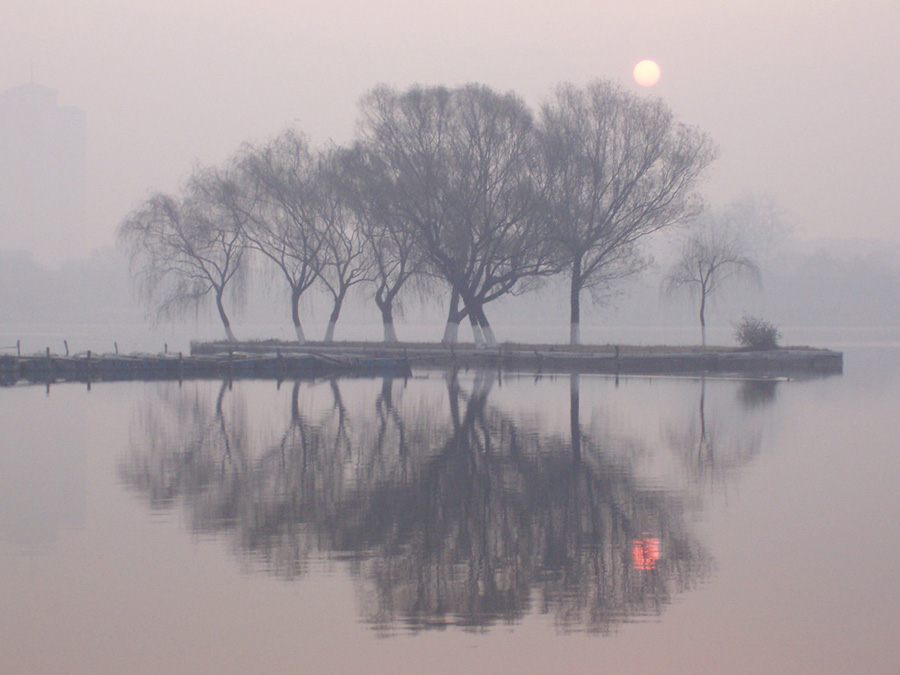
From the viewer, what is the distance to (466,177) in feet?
153

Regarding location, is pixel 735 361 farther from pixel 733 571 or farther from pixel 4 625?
pixel 4 625

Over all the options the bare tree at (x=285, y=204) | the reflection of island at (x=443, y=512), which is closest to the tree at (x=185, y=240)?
the bare tree at (x=285, y=204)

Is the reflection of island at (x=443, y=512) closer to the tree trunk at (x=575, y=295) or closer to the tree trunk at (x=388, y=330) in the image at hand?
the tree trunk at (x=575, y=295)

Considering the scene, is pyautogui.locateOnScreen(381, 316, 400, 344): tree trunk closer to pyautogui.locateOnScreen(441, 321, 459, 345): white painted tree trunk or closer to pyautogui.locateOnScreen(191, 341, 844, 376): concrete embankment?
pyautogui.locateOnScreen(441, 321, 459, 345): white painted tree trunk

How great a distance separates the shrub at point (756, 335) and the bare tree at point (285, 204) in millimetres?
20360

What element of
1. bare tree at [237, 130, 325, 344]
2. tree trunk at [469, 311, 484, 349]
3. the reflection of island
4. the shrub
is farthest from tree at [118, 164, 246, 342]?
the reflection of island

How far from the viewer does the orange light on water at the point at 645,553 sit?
11398 millimetres

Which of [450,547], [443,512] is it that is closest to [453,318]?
[443,512]

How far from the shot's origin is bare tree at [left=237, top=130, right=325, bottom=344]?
178 ft

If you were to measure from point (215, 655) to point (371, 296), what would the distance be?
49.0m

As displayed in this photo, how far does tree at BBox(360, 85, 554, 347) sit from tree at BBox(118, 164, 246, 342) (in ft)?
38.3

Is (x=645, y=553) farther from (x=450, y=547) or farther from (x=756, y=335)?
(x=756, y=335)

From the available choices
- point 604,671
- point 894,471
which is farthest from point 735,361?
point 604,671

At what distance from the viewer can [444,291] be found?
55562mm
